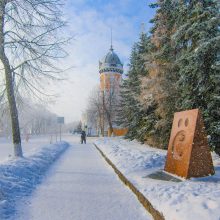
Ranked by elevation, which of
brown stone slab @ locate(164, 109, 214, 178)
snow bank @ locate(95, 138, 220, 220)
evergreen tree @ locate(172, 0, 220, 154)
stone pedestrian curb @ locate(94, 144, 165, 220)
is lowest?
stone pedestrian curb @ locate(94, 144, 165, 220)

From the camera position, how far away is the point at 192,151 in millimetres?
8766

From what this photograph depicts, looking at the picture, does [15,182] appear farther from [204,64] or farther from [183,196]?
[204,64]

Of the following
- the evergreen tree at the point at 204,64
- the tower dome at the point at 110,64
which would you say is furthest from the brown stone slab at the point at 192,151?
the tower dome at the point at 110,64

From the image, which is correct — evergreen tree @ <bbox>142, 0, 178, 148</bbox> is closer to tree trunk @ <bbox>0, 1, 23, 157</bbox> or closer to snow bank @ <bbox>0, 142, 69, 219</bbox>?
tree trunk @ <bbox>0, 1, 23, 157</bbox>

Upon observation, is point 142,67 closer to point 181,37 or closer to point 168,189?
point 181,37

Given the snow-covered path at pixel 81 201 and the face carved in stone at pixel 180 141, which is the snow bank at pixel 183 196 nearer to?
the snow-covered path at pixel 81 201

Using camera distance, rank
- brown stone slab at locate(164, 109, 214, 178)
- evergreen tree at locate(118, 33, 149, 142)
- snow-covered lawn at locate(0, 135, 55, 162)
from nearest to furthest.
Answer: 1. brown stone slab at locate(164, 109, 214, 178)
2. snow-covered lawn at locate(0, 135, 55, 162)
3. evergreen tree at locate(118, 33, 149, 142)

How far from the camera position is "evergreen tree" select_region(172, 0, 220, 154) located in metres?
12.7

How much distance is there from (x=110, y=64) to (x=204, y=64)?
260 ft

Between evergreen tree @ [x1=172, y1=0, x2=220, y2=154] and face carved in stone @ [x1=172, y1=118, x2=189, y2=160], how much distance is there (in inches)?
124

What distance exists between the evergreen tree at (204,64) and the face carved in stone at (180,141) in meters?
3.15

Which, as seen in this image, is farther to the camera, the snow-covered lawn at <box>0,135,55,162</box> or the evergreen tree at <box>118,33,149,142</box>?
the evergreen tree at <box>118,33,149,142</box>

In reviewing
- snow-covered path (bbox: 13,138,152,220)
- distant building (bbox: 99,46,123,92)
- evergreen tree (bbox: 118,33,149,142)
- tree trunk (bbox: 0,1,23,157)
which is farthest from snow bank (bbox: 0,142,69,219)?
distant building (bbox: 99,46,123,92)

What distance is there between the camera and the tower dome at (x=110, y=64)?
299 feet
